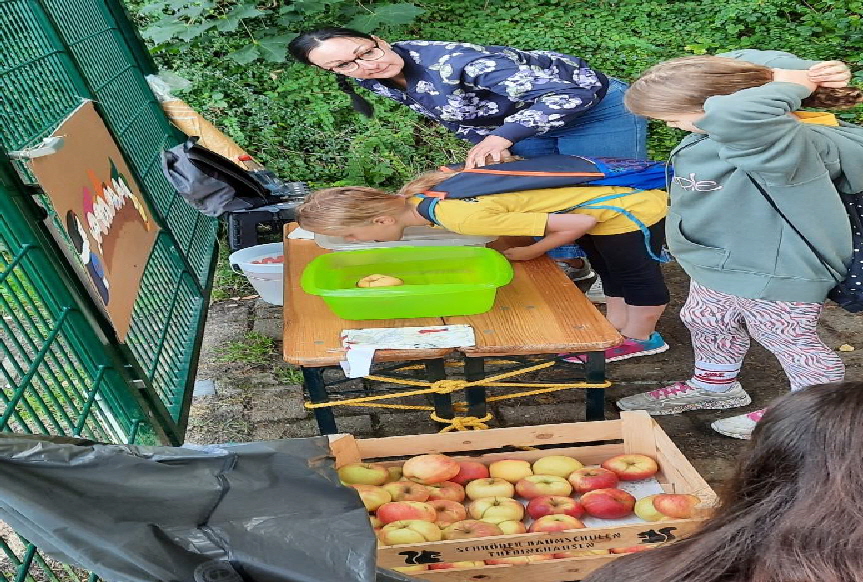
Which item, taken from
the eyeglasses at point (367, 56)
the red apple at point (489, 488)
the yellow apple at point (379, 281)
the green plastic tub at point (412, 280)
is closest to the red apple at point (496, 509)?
the red apple at point (489, 488)

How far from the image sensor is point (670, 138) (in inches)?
260

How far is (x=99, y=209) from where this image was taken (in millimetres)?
2570

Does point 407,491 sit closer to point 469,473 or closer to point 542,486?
point 469,473

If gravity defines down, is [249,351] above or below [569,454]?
below

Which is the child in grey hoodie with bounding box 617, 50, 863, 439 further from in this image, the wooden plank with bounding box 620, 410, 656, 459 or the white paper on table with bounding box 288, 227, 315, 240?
the white paper on table with bounding box 288, 227, 315, 240

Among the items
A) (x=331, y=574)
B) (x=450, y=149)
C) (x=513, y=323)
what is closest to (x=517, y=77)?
(x=513, y=323)

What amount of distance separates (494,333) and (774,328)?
0.98 meters

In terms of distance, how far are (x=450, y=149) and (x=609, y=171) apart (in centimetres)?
374

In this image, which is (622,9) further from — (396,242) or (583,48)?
(396,242)

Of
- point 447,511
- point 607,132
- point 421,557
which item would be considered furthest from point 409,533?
point 607,132

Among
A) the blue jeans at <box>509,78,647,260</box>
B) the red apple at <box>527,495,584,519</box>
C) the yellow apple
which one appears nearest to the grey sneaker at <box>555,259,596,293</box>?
the blue jeans at <box>509,78,647,260</box>

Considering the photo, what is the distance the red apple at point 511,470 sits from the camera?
7.98ft

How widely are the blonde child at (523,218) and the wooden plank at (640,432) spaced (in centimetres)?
77

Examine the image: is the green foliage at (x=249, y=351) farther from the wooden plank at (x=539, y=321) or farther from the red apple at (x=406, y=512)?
the red apple at (x=406, y=512)
